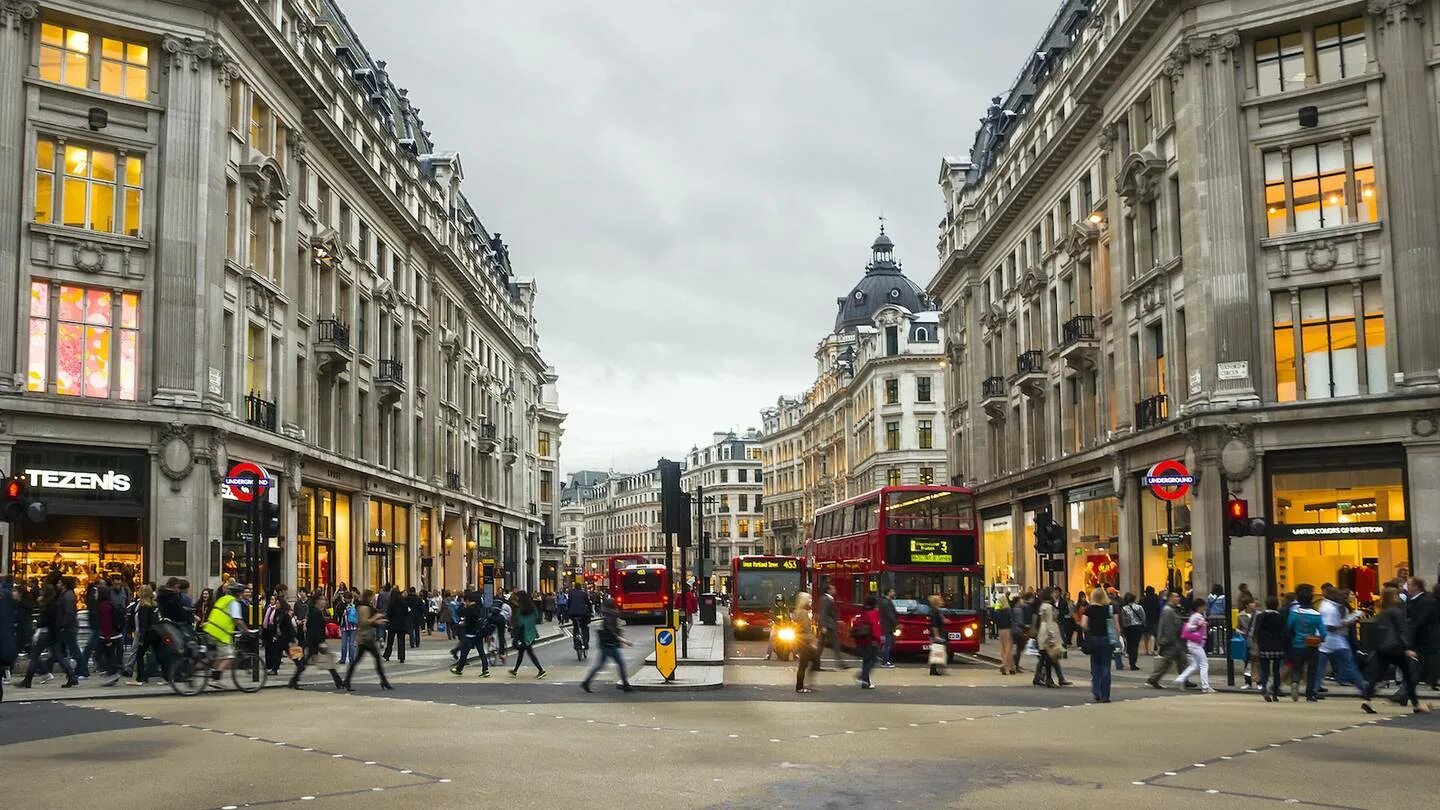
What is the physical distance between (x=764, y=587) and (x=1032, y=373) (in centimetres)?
1242

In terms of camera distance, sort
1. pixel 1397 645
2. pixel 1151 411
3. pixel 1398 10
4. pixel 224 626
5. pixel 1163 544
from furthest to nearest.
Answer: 1. pixel 1151 411
2. pixel 1163 544
3. pixel 1398 10
4. pixel 224 626
5. pixel 1397 645

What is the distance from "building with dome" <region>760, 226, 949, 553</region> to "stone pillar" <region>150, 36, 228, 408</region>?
50.1m

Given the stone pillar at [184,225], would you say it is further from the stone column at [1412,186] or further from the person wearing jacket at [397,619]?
the stone column at [1412,186]

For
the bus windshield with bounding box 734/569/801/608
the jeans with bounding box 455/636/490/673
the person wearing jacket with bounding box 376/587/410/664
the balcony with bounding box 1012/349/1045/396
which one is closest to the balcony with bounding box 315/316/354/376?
the person wearing jacket with bounding box 376/587/410/664

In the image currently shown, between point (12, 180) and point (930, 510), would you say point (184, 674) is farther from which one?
point (930, 510)

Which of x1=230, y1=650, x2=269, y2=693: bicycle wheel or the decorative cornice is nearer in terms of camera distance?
x1=230, y1=650, x2=269, y2=693: bicycle wheel

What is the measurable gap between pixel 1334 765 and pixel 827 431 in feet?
332

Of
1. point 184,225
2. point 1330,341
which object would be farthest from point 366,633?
point 1330,341

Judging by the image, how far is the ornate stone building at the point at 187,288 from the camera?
30.7m

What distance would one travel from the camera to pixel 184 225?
32.6 meters

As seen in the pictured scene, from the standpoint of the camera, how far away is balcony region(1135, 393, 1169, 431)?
119 feet

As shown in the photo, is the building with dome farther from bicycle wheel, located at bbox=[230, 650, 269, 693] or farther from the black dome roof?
bicycle wheel, located at bbox=[230, 650, 269, 693]

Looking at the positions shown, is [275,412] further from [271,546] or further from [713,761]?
[713,761]

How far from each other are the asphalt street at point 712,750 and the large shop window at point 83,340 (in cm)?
1197
